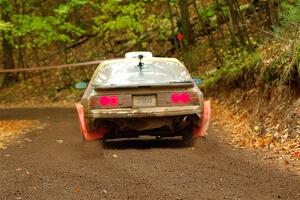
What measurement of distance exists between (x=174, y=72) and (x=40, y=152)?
2.97 m

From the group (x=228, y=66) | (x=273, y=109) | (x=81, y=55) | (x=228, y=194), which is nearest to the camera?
(x=228, y=194)

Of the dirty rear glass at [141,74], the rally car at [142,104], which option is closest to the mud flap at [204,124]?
the rally car at [142,104]

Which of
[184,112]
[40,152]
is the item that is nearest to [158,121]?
[184,112]

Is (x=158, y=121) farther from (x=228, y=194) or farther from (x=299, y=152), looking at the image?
(x=228, y=194)

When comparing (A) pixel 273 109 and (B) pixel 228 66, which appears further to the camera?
(B) pixel 228 66

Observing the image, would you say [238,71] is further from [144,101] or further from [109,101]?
[109,101]

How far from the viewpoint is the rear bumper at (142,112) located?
9375mm

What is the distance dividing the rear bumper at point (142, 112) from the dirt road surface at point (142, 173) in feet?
2.07

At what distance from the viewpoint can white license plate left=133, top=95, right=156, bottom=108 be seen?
9438 mm

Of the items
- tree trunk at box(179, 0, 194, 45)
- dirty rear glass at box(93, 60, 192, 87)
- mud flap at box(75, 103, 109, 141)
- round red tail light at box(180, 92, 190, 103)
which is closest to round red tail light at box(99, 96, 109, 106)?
dirty rear glass at box(93, 60, 192, 87)

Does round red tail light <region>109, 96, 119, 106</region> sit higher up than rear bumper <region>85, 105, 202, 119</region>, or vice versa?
round red tail light <region>109, 96, 119, 106</region>

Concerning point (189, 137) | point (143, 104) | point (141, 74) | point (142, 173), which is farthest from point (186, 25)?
point (142, 173)

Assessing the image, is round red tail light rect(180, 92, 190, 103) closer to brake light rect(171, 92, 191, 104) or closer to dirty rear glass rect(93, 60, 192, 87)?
brake light rect(171, 92, 191, 104)

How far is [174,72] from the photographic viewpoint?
10430 mm
